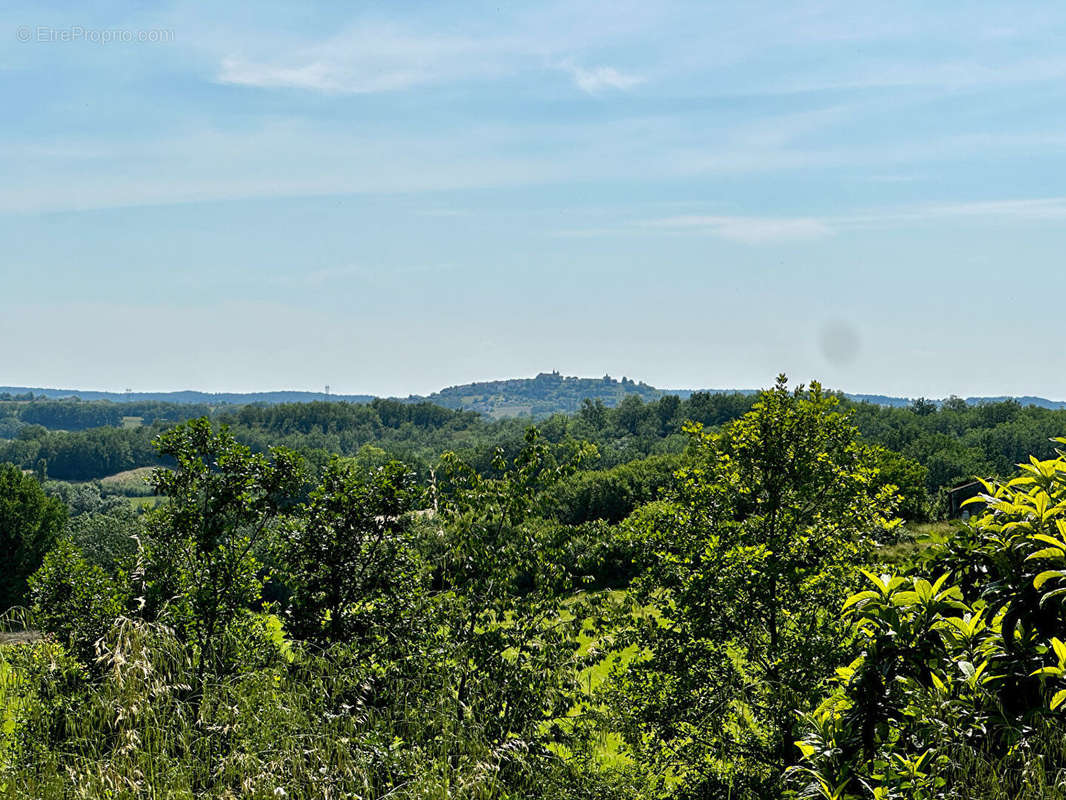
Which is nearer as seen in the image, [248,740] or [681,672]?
[248,740]

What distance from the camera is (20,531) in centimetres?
5381

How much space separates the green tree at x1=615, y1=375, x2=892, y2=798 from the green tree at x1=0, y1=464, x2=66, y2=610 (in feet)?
162

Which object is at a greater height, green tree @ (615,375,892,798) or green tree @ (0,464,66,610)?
green tree @ (615,375,892,798)

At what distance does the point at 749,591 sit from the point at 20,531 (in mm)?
54019

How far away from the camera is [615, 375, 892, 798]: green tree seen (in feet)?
39.7

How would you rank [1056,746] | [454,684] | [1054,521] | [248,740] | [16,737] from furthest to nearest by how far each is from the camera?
[454,684]
[16,737]
[248,740]
[1054,521]
[1056,746]

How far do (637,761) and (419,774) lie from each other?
849cm

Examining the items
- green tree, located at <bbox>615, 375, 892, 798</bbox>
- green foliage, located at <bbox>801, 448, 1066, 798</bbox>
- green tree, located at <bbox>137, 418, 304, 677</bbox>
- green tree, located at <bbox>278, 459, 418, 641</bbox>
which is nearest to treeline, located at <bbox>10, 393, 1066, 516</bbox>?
green tree, located at <bbox>615, 375, 892, 798</bbox>

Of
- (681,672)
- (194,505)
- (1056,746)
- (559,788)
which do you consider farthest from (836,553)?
(1056,746)

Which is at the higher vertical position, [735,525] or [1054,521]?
[1054,521]

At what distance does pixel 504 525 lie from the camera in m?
12.5

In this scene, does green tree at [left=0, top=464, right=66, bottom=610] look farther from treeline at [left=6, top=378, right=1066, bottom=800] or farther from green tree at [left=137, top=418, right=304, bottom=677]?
green tree at [left=137, top=418, right=304, bottom=677]

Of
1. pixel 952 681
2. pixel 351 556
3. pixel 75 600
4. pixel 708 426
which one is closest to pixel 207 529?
pixel 351 556

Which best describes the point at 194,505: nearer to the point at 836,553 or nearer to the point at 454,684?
the point at 454,684
